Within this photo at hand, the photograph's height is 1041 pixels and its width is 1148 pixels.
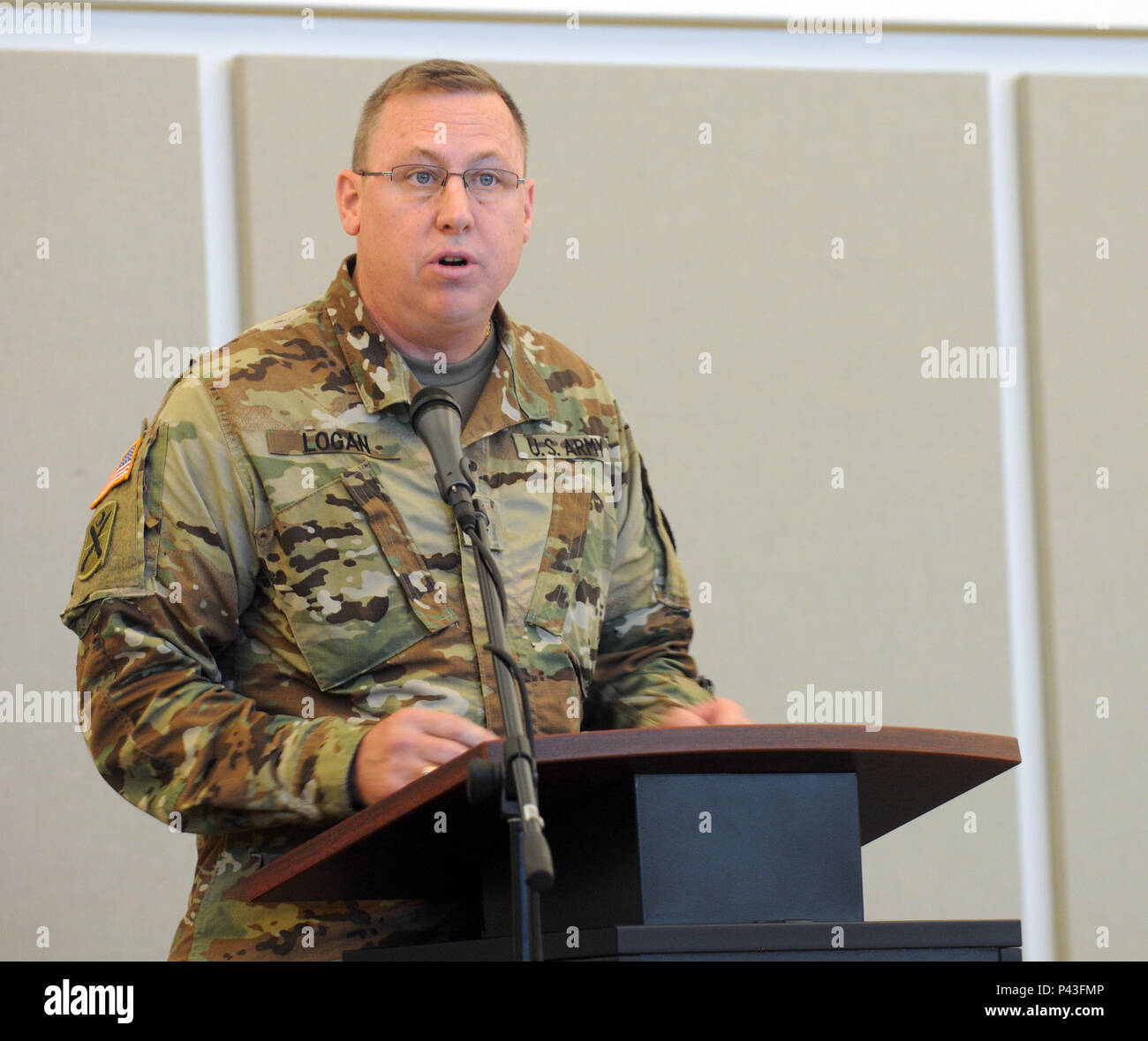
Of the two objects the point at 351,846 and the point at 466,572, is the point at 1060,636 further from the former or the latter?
the point at 351,846

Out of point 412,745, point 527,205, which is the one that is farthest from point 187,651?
point 527,205

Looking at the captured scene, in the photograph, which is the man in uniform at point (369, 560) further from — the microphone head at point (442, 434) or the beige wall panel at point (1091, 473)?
the beige wall panel at point (1091, 473)

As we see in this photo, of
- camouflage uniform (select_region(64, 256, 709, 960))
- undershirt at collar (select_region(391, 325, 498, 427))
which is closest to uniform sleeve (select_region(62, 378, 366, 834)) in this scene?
camouflage uniform (select_region(64, 256, 709, 960))

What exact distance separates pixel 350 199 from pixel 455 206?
0.25 meters

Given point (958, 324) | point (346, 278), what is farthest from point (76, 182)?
point (958, 324)

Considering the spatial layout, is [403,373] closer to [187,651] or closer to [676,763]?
[187,651]

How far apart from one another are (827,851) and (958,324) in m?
2.46

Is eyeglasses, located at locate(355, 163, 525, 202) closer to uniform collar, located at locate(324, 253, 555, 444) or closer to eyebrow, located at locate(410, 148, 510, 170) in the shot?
eyebrow, located at locate(410, 148, 510, 170)

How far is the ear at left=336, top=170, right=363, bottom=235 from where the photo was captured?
2.20m

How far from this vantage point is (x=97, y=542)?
1892mm

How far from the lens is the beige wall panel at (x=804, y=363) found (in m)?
3.54

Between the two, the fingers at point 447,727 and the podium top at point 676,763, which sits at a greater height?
the fingers at point 447,727

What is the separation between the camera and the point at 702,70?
362 centimetres

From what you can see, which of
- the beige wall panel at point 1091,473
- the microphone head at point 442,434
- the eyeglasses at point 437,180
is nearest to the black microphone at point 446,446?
the microphone head at point 442,434
